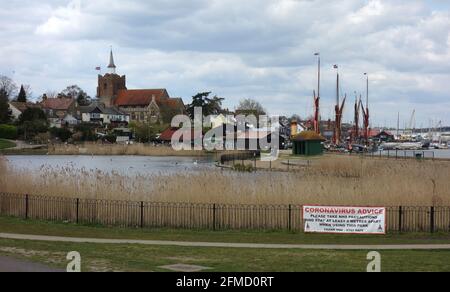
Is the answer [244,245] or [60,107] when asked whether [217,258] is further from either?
[60,107]

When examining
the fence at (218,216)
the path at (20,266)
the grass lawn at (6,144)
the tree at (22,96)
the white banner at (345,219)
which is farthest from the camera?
the tree at (22,96)

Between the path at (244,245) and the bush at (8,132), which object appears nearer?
the path at (244,245)

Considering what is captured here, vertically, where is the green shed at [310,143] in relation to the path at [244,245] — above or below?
above

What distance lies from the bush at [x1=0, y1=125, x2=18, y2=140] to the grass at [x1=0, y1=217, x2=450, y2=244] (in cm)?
11257

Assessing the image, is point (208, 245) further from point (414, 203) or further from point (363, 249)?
point (414, 203)

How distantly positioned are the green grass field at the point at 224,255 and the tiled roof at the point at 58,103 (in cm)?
16656

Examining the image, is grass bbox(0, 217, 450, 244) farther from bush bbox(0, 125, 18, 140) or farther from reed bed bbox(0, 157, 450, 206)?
bush bbox(0, 125, 18, 140)

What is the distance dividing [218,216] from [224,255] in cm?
840

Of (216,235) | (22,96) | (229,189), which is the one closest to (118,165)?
(229,189)

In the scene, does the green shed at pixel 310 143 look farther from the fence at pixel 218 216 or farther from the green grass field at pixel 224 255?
the green grass field at pixel 224 255

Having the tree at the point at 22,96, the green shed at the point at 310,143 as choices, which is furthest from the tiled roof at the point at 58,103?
the green shed at the point at 310,143

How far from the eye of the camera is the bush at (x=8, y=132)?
13224 centimetres

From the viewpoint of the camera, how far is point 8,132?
133m

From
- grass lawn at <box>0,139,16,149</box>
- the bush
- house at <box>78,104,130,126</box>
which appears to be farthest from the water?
house at <box>78,104,130,126</box>
